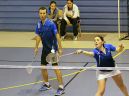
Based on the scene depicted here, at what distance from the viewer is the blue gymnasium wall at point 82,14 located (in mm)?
16984

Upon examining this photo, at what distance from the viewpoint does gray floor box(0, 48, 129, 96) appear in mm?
9406

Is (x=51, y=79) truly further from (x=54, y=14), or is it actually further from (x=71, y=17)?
(x=71, y=17)

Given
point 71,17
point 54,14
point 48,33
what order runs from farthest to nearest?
point 71,17, point 54,14, point 48,33

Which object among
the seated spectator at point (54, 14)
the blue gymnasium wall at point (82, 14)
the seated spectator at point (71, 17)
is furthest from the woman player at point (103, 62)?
the blue gymnasium wall at point (82, 14)

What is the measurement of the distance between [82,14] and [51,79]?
725 centimetres

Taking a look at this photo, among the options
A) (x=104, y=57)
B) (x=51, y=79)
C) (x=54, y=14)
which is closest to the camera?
(x=104, y=57)

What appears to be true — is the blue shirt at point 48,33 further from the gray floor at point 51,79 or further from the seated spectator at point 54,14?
the seated spectator at point 54,14

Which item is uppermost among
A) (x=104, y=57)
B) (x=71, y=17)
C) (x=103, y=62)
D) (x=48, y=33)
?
(x=48, y=33)

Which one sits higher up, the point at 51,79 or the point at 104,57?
the point at 104,57

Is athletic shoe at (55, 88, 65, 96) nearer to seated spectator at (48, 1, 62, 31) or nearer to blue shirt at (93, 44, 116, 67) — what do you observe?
blue shirt at (93, 44, 116, 67)

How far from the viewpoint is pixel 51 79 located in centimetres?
1046

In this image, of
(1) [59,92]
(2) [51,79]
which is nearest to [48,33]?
(1) [59,92]

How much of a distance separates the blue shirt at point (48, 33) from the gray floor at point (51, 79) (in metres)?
1.15

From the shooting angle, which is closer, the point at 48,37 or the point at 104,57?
the point at 104,57
